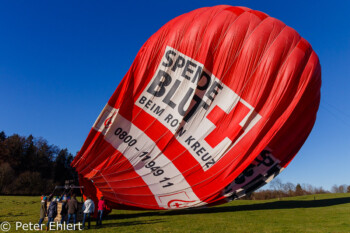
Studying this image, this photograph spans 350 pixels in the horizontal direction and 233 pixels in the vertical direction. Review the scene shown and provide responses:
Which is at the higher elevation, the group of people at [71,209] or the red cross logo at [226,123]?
the red cross logo at [226,123]

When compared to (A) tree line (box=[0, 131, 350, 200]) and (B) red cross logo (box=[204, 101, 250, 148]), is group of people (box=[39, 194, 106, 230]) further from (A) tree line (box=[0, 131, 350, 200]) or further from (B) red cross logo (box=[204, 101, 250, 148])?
(A) tree line (box=[0, 131, 350, 200])

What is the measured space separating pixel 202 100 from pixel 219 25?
2764mm

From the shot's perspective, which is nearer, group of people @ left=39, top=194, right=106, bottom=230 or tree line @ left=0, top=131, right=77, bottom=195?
group of people @ left=39, top=194, right=106, bottom=230

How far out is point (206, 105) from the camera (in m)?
9.42

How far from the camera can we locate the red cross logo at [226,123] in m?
9.20

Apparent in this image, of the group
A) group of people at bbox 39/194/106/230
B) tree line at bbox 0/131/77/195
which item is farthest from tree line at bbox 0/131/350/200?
group of people at bbox 39/194/106/230

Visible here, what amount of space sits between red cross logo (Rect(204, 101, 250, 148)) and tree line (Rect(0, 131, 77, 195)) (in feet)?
141

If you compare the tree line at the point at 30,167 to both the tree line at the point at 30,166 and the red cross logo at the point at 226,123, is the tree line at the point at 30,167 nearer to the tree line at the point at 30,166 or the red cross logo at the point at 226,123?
the tree line at the point at 30,166

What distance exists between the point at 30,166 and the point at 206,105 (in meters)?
59.7

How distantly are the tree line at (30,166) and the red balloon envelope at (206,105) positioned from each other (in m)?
41.3

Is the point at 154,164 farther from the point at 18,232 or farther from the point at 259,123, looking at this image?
the point at 18,232

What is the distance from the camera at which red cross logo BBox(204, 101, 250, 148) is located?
920 centimetres

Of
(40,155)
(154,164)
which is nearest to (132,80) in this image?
(154,164)

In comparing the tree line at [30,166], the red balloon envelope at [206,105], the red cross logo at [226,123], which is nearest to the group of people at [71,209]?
the red balloon envelope at [206,105]
